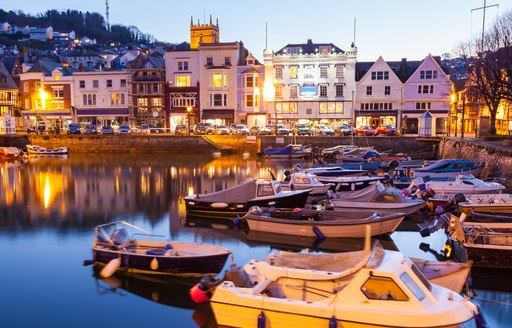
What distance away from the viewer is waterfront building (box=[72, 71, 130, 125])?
80.1 metres

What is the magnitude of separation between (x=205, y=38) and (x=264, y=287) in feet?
356

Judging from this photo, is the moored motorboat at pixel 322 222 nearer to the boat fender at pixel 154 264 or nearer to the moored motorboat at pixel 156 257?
the moored motorboat at pixel 156 257

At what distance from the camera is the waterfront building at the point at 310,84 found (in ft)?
239

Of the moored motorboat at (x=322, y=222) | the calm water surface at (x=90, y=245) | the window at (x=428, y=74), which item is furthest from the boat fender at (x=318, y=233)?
the window at (x=428, y=74)

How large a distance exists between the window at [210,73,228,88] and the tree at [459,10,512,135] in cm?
3776

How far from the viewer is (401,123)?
71625 millimetres

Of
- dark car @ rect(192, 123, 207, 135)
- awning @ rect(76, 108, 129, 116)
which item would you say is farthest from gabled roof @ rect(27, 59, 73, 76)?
dark car @ rect(192, 123, 207, 135)

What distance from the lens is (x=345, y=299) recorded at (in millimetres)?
10477

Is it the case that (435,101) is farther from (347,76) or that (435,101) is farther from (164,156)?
(164,156)

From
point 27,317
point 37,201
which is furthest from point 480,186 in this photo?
point 37,201

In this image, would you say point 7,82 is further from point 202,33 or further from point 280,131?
point 280,131

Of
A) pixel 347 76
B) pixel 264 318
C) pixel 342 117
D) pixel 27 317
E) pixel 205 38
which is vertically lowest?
pixel 27 317

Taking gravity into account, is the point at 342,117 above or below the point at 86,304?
above

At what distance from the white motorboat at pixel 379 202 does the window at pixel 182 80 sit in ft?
191
